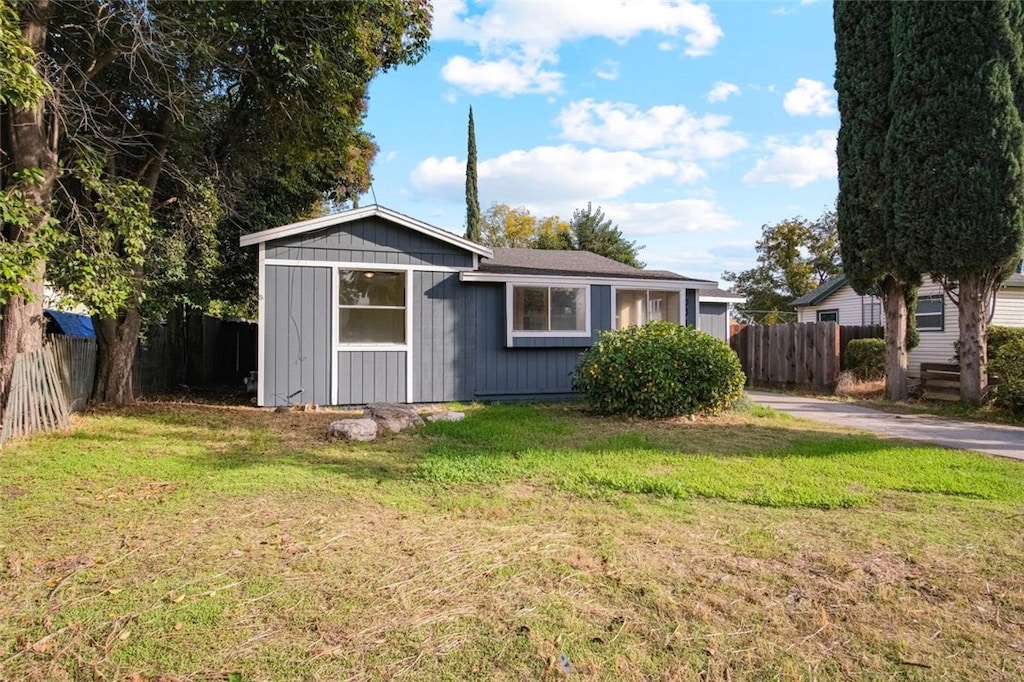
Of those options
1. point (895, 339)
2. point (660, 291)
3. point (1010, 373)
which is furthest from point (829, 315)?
point (660, 291)

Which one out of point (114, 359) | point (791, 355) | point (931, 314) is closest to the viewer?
point (114, 359)

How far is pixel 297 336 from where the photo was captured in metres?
Result: 9.82

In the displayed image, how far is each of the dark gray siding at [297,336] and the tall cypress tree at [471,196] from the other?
2277 cm

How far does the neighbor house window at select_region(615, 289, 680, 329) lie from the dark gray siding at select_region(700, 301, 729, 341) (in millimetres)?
1146

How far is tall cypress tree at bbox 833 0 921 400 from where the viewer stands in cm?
1167

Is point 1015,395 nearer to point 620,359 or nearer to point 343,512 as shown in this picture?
point 620,359

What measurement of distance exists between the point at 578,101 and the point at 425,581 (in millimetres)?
13505

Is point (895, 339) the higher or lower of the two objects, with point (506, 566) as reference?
higher

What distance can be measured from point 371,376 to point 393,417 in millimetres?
2716

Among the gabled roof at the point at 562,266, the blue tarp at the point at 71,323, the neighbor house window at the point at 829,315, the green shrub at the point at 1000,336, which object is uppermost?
the gabled roof at the point at 562,266

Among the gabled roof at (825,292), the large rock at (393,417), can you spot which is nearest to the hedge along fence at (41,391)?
the large rock at (393,417)

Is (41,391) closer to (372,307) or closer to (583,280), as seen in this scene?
(372,307)

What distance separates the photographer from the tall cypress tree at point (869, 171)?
Result: 11672 millimetres

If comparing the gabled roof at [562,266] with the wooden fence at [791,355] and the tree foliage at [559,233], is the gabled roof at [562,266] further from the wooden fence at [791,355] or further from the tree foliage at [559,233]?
the tree foliage at [559,233]
